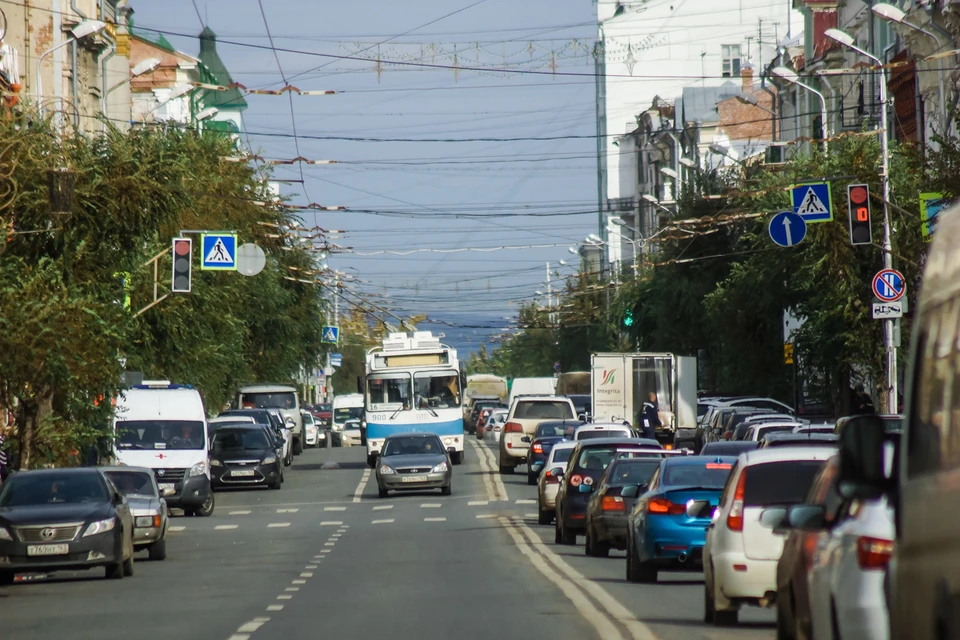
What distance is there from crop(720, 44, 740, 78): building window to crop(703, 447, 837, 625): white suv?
9786 centimetres

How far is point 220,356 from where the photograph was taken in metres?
50.4

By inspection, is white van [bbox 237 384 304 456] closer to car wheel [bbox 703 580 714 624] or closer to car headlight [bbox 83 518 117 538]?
car headlight [bbox 83 518 117 538]

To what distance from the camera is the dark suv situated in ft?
86.0

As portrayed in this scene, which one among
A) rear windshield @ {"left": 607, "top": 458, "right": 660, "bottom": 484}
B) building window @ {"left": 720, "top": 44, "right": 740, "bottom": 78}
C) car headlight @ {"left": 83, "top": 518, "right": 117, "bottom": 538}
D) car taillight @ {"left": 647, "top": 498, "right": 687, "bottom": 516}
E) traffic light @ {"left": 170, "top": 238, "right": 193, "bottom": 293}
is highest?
building window @ {"left": 720, "top": 44, "right": 740, "bottom": 78}

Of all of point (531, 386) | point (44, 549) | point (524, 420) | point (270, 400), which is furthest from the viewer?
point (531, 386)

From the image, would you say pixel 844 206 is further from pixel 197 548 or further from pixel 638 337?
pixel 638 337

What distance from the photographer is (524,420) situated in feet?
165

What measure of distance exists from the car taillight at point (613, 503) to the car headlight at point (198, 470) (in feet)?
53.0

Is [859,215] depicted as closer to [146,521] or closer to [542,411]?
[146,521]

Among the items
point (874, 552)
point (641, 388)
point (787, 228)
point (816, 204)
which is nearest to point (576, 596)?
point (874, 552)

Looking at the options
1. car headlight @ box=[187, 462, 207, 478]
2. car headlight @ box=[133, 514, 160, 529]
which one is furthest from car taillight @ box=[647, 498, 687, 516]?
car headlight @ box=[187, 462, 207, 478]

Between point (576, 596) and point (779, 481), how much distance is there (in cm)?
354

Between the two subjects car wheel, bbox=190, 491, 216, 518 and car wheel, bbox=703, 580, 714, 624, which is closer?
car wheel, bbox=703, 580, 714, 624

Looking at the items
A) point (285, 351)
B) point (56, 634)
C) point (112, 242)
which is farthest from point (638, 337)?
point (56, 634)
